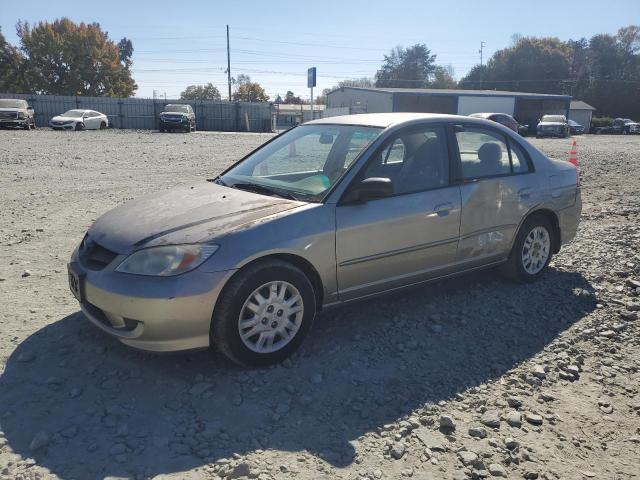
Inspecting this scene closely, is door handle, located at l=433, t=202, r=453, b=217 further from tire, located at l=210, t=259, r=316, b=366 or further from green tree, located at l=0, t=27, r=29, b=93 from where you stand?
green tree, located at l=0, t=27, r=29, b=93

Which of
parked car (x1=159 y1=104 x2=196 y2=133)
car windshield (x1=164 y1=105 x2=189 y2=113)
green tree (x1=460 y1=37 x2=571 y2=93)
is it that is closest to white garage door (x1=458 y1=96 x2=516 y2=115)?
car windshield (x1=164 y1=105 x2=189 y2=113)

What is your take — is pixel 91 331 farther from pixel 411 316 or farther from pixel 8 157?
pixel 8 157

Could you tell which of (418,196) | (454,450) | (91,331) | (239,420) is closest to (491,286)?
(418,196)

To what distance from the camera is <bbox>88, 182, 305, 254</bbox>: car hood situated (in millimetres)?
3426

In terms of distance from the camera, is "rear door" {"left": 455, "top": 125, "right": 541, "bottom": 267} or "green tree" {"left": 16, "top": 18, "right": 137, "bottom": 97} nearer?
"rear door" {"left": 455, "top": 125, "right": 541, "bottom": 267}

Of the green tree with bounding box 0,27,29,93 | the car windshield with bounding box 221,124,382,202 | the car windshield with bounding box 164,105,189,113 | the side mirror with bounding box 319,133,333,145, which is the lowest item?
the car windshield with bounding box 221,124,382,202

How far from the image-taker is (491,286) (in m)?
5.14

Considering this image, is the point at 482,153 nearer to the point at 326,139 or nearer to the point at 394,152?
the point at 394,152

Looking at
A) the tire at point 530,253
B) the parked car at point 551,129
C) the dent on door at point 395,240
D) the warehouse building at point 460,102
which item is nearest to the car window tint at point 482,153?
the dent on door at point 395,240

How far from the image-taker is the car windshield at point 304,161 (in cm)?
406

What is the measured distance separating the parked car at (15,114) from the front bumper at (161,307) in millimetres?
31894

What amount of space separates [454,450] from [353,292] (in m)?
1.41

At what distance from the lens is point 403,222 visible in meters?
4.09

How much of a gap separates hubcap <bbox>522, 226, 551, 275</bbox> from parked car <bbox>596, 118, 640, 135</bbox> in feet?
186
